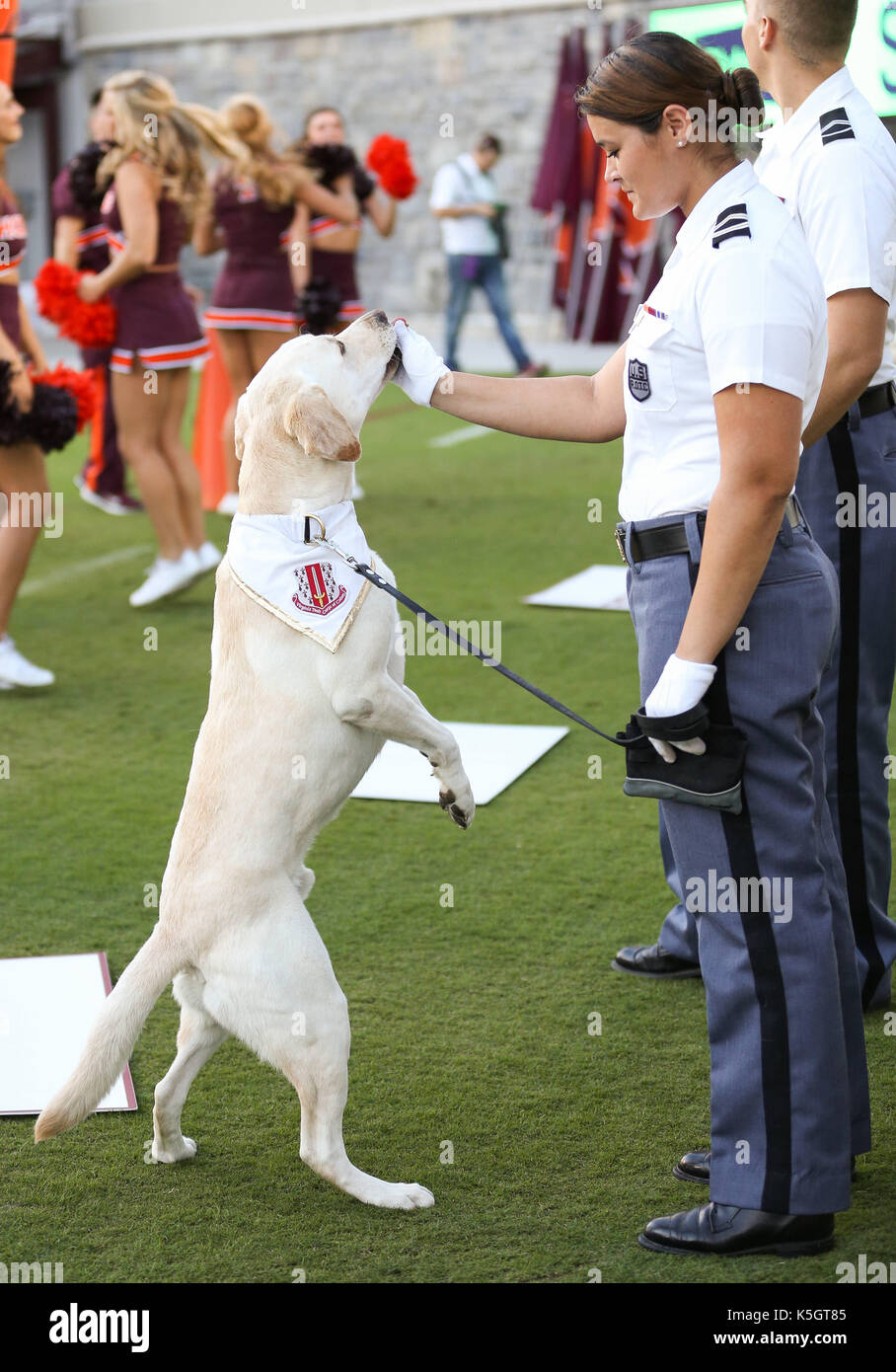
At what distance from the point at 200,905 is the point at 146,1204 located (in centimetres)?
62

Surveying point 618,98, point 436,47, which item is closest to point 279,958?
point 618,98

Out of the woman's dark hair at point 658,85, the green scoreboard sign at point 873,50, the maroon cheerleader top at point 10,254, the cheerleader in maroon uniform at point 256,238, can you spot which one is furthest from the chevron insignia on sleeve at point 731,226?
the green scoreboard sign at point 873,50

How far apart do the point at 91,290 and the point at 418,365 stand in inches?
190

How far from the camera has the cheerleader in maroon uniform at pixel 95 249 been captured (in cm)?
768

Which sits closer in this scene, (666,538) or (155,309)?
(666,538)

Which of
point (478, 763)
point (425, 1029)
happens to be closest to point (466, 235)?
point (478, 763)

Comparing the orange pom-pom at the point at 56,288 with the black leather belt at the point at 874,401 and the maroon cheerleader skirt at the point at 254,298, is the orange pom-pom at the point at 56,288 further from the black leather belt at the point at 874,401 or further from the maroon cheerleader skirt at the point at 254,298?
the black leather belt at the point at 874,401

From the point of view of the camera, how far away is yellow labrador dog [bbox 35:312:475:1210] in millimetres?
2637

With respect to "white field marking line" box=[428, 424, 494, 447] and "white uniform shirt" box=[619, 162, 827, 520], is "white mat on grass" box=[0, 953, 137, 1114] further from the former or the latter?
"white field marking line" box=[428, 424, 494, 447]

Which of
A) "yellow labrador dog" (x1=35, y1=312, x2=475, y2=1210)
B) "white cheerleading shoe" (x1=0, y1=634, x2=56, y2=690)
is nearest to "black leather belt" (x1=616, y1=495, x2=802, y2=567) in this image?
"yellow labrador dog" (x1=35, y1=312, x2=475, y2=1210)

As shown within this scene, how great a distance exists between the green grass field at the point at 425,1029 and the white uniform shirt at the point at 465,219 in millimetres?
9242

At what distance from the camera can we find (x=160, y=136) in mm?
6914

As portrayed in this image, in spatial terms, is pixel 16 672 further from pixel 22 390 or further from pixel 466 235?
pixel 466 235

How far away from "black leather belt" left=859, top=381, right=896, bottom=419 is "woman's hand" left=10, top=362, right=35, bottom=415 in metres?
3.69
